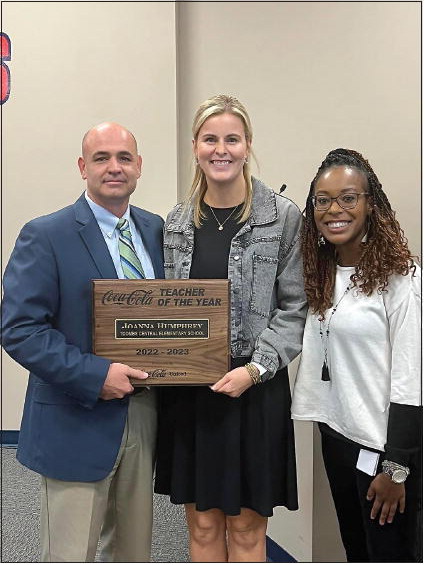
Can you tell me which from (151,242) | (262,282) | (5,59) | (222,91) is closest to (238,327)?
(262,282)

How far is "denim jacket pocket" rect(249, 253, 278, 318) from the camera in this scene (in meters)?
1.72

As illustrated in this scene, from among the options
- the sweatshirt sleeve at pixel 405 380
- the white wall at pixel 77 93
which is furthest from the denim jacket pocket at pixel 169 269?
the white wall at pixel 77 93

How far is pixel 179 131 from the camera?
10.6 ft

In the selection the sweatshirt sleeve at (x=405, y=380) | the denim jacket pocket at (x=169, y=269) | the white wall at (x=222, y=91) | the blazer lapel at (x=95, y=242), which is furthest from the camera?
the white wall at (x=222, y=91)

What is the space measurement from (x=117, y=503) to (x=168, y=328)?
63 centimetres

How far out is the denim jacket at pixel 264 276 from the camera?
1.72 metres

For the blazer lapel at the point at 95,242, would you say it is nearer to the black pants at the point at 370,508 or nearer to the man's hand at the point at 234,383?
the man's hand at the point at 234,383

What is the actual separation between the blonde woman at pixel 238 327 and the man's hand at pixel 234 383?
4 centimetres

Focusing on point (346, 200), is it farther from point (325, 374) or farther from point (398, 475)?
point (398, 475)

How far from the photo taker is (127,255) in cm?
173

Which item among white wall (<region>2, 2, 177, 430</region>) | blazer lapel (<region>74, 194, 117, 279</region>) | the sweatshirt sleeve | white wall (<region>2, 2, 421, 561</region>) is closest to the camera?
the sweatshirt sleeve

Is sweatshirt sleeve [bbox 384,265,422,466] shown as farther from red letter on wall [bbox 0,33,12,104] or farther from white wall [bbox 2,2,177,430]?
red letter on wall [bbox 0,33,12,104]

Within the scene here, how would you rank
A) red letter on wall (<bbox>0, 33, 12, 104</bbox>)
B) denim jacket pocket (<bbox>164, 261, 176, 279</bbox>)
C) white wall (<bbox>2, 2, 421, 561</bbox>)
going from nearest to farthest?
denim jacket pocket (<bbox>164, 261, 176, 279</bbox>) → white wall (<bbox>2, 2, 421, 561</bbox>) → red letter on wall (<bbox>0, 33, 12, 104</bbox>)

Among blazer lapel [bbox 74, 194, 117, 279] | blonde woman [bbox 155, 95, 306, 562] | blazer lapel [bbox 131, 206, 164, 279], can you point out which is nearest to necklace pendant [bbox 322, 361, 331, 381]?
blonde woman [bbox 155, 95, 306, 562]
